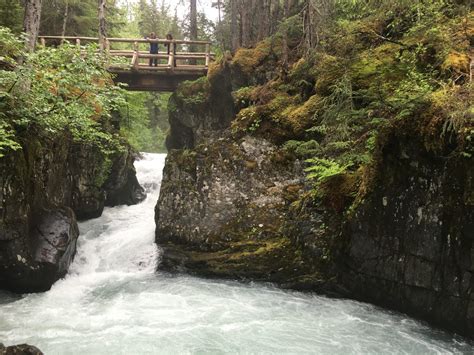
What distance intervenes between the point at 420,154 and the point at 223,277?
15.6 ft

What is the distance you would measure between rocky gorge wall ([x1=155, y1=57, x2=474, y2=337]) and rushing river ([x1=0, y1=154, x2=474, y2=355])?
16.8 inches

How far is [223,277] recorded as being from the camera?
8852 millimetres

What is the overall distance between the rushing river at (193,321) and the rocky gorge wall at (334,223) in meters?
0.43

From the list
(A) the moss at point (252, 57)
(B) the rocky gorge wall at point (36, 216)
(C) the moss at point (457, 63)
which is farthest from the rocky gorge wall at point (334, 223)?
(A) the moss at point (252, 57)

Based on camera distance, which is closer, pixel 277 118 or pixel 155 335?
pixel 155 335

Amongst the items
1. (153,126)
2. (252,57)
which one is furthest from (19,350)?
(153,126)

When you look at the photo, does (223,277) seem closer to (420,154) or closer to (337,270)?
(337,270)

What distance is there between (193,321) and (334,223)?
3.32 metres

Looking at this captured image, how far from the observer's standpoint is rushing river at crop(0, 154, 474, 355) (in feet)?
19.8

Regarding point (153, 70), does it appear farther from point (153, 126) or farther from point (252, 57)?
point (153, 126)

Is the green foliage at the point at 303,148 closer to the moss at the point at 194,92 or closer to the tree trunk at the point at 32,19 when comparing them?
the tree trunk at the point at 32,19

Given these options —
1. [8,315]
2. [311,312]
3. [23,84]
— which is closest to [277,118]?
[311,312]

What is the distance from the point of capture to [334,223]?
26.5 ft

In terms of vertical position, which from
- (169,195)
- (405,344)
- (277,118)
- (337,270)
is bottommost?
(405,344)
